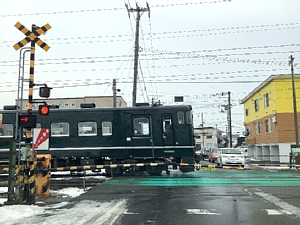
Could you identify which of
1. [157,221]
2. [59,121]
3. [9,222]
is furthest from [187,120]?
[9,222]

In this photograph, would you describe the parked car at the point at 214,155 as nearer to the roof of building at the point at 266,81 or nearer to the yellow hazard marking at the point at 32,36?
the roof of building at the point at 266,81

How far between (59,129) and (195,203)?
9.51 m

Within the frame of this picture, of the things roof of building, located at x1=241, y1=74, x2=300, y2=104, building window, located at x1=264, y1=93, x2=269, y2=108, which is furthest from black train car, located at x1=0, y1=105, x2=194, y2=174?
building window, located at x1=264, y1=93, x2=269, y2=108

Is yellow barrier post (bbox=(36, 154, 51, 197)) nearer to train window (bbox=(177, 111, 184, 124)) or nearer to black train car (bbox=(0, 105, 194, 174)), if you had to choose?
black train car (bbox=(0, 105, 194, 174))

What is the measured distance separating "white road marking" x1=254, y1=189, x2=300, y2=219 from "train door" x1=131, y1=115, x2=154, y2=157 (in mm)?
6410

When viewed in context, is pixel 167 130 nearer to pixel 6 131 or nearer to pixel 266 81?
pixel 6 131

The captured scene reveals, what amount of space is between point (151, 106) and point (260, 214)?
9.61 m

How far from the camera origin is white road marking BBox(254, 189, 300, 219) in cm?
797

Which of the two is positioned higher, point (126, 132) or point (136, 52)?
point (136, 52)

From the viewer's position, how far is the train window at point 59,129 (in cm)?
1664

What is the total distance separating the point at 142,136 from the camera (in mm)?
16453

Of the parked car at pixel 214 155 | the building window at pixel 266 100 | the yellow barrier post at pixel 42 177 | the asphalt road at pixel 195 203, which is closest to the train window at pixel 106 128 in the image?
the asphalt road at pixel 195 203

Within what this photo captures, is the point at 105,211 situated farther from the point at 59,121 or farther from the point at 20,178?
the point at 59,121

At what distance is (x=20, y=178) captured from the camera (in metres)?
9.33
